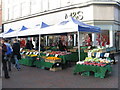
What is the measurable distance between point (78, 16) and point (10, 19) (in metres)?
15.7

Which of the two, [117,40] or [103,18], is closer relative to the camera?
[103,18]

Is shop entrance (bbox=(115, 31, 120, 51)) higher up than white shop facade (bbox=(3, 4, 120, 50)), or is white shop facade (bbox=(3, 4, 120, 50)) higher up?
white shop facade (bbox=(3, 4, 120, 50))

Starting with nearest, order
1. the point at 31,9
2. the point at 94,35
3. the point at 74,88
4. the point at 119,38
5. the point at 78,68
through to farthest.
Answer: the point at 74,88 < the point at 78,68 < the point at 94,35 < the point at 119,38 < the point at 31,9

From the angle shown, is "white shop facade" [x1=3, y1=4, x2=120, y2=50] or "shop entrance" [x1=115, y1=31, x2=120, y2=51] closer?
"white shop facade" [x1=3, y1=4, x2=120, y2=50]

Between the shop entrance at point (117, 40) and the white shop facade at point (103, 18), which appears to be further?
the shop entrance at point (117, 40)

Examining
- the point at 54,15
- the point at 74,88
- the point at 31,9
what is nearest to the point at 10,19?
the point at 31,9

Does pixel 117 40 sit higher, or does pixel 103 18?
pixel 103 18

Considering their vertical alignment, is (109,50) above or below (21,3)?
below

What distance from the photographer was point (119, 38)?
2067cm

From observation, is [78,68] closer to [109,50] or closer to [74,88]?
[74,88]

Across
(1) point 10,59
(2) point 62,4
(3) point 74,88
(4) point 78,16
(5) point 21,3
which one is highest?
(5) point 21,3

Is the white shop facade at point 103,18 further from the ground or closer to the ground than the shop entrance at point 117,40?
further from the ground

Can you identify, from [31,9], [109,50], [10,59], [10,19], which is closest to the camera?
[10,59]

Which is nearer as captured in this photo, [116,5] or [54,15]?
[116,5]
